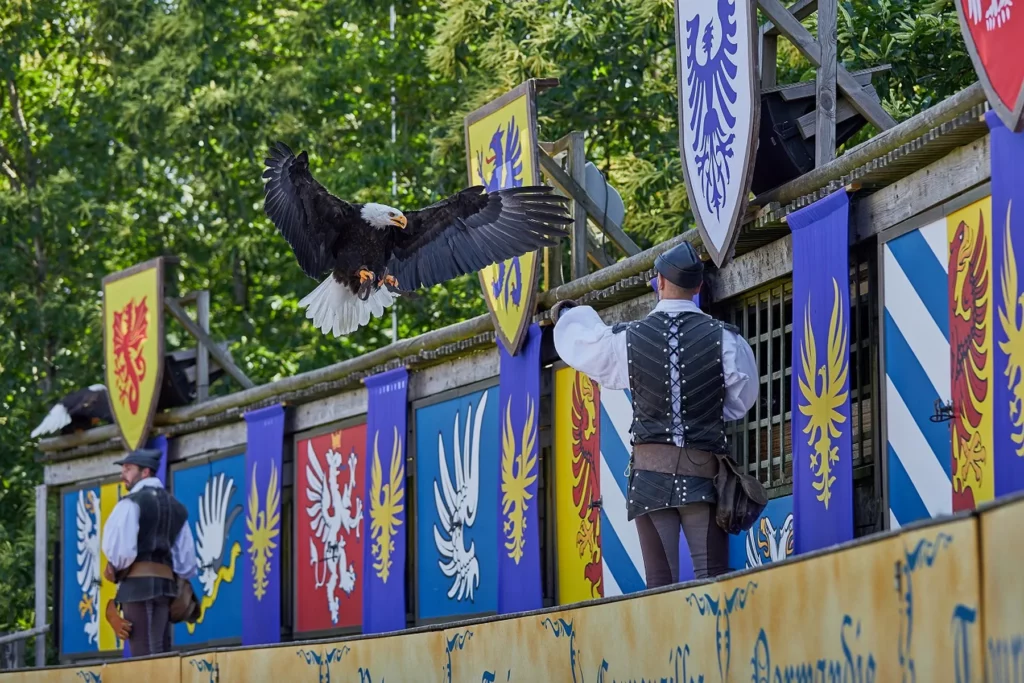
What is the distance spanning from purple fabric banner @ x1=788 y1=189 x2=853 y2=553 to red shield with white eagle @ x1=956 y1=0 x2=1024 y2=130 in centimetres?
101

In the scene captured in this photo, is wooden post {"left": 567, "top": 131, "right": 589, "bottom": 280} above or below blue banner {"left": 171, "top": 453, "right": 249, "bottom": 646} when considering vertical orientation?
above

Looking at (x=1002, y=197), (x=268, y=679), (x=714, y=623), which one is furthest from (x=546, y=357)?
(x=714, y=623)

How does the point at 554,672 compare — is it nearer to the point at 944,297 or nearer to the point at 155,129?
the point at 944,297

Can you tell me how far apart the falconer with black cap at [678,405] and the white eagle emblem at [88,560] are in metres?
7.68

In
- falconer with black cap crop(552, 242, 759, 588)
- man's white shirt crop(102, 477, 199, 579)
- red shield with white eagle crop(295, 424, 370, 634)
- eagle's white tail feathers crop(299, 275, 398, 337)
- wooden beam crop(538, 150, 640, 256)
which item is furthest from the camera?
red shield with white eagle crop(295, 424, 370, 634)

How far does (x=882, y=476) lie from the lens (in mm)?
6059

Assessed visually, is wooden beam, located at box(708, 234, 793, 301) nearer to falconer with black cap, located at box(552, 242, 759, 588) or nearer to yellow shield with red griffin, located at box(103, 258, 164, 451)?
falconer with black cap, located at box(552, 242, 759, 588)

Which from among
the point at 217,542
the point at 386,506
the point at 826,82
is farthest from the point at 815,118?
the point at 217,542

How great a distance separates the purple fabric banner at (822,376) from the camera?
6004 mm

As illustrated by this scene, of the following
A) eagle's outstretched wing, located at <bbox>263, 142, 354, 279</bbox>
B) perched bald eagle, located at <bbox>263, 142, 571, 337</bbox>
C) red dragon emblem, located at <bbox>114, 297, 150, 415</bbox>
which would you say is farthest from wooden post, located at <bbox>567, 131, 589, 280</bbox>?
red dragon emblem, located at <bbox>114, 297, 150, 415</bbox>

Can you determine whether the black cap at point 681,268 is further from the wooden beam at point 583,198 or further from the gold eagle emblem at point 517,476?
the wooden beam at point 583,198

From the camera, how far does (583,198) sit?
860cm

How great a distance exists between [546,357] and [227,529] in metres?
3.70

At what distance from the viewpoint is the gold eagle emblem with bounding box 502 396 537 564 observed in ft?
27.3
